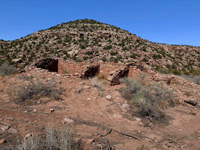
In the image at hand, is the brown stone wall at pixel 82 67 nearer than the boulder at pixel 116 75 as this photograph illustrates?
No

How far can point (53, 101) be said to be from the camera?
13.7ft

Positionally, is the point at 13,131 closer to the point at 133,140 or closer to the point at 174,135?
the point at 133,140

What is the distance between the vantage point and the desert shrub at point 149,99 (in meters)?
3.82

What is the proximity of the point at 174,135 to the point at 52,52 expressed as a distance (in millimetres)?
17482

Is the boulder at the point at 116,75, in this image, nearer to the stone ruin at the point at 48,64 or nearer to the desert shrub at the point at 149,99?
the desert shrub at the point at 149,99

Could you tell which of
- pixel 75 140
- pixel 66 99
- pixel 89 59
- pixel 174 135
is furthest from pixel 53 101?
pixel 89 59

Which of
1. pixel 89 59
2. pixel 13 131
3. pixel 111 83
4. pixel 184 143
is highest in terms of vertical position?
pixel 89 59

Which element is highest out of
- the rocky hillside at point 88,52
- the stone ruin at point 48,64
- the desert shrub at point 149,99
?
the rocky hillside at point 88,52

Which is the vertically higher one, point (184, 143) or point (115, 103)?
point (115, 103)

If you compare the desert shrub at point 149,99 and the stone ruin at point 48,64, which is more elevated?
the stone ruin at point 48,64

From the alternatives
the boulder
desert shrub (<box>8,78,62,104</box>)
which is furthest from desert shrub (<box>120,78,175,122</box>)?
desert shrub (<box>8,78,62,104</box>)

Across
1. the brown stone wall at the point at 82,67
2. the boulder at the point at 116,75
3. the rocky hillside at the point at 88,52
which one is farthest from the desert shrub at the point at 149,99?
the rocky hillside at the point at 88,52

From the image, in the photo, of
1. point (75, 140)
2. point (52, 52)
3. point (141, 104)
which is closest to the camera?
point (75, 140)

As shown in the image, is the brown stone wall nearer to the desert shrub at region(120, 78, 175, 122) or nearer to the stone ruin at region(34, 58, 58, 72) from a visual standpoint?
the stone ruin at region(34, 58, 58, 72)
